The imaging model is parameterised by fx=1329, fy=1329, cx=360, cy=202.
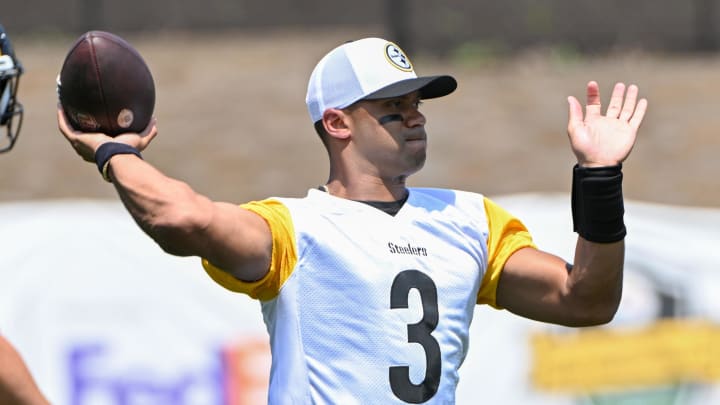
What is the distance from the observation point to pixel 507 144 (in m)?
12.8

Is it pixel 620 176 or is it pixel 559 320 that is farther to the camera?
pixel 559 320

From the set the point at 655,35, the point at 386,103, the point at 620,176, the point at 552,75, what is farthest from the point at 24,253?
the point at 655,35

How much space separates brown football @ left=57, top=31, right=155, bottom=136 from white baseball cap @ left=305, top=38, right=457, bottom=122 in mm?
517

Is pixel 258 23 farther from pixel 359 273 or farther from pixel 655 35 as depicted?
pixel 359 273

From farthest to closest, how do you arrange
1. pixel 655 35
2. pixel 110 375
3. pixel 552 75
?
pixel 655 35, pixel 552 75, pixel 110 375

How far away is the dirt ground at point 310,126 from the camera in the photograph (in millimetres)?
11969

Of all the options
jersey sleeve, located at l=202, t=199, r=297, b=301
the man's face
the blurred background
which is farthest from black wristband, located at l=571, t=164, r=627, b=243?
the blurred background

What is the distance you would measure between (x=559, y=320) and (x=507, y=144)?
29.2 feet

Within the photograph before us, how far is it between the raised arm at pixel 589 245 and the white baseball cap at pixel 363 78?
46 centimetres

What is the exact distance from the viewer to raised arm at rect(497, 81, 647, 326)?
3734 millimetres

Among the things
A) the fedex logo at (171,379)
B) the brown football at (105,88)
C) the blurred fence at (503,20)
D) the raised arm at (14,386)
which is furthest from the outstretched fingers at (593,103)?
the blurred fence at (503,20)

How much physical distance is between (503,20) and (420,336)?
12.3 meters

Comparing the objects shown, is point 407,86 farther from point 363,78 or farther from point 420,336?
point 420,336

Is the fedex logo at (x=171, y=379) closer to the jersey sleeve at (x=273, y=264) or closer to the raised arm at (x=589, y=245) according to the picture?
the raised arm at (x=589, y=245)
